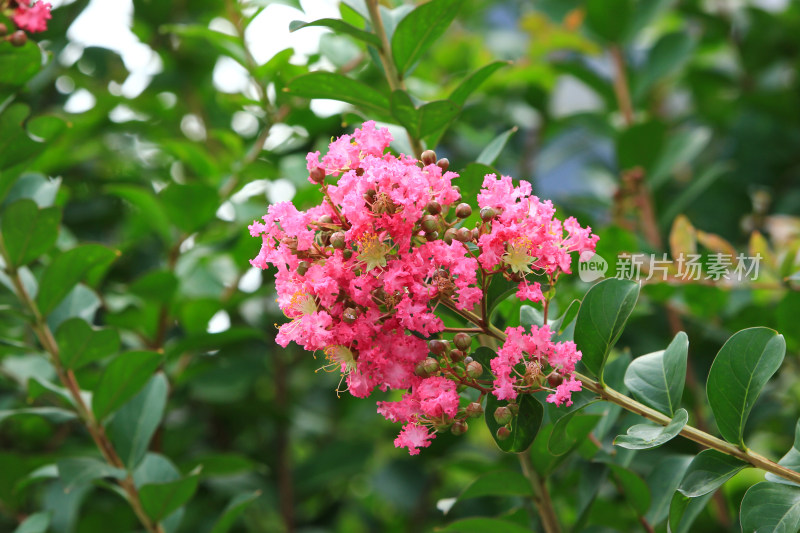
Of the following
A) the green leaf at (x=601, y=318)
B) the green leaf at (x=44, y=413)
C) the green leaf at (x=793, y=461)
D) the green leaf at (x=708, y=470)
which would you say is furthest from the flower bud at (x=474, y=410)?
the green leaf at (x=44, y=413)

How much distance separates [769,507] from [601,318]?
0.92 ft

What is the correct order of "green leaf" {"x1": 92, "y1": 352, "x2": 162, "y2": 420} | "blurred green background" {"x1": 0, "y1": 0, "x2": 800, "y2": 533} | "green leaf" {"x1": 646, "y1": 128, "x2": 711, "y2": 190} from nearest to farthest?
"green leaf" {"x1": 92, "y1": 352, "x2": 162, "y2": 420}, "blurred green background" {"x1": 0, "y1": 0, "x2": 800, "y2": 533}, "green leaf" {"x1": 646, "y1": 128, "x2": 711, "y2": 190}

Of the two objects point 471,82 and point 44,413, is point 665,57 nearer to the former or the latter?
point 471,82

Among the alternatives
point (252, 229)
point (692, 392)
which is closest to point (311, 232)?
point (252, 229)

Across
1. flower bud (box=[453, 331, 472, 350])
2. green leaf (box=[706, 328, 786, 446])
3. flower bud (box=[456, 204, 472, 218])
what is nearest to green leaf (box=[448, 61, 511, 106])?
flower bud (box=[456, 204, 472, 218])

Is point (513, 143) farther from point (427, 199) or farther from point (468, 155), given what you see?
point (427, 199)

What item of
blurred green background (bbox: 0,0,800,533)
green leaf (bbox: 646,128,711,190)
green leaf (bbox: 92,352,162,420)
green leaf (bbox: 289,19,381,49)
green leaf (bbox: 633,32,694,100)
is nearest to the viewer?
green leaf (bbox: 289,19,381,49)

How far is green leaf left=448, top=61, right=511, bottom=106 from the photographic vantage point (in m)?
1.07

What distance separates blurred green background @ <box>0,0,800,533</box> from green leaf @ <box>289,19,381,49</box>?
181mm

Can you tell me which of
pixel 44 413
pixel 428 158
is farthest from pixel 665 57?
pixel 44 413

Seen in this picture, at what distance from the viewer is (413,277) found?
0.80 meters

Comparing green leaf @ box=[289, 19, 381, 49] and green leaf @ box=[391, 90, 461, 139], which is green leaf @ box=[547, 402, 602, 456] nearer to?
green leaf @ box=[391, 90, 461, 139]

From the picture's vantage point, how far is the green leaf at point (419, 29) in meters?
1.07

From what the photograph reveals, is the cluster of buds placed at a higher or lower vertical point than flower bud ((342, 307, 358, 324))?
higher
